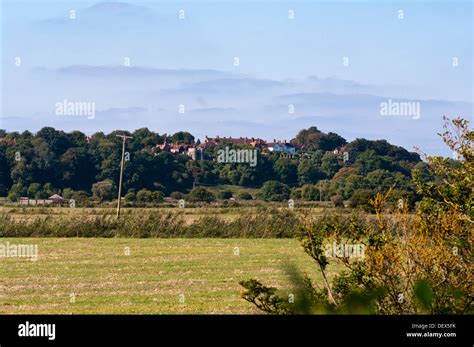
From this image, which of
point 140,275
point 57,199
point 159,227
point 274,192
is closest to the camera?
point 140,275

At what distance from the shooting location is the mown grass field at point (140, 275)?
14844 mm

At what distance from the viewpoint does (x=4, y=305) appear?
1526cm

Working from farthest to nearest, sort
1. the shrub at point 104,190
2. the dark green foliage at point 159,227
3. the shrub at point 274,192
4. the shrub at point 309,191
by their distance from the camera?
the shrub at point 104,190, the shrub at point 274,192, the dark green foliage at point 159,227, the shrub at point 309,191

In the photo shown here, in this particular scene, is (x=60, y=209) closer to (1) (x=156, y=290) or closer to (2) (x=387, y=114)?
(1) (x=156, y=290)

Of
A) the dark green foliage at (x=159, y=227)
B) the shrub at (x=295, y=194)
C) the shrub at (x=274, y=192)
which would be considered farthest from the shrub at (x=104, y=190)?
the shrub at (x=295, y=194)

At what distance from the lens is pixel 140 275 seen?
20750 mm

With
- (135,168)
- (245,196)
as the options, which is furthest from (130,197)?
(245,196)

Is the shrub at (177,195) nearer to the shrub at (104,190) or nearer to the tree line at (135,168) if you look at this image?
the tree line at (135,168)

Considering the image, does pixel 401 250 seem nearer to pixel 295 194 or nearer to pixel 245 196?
pixel 295 194

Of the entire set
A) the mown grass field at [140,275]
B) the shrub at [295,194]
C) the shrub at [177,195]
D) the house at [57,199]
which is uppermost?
the shrub at [295,194]

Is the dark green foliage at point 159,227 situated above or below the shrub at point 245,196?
below

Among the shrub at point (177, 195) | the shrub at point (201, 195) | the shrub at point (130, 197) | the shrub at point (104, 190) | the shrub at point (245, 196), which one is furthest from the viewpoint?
the shrub at point (104, 190)

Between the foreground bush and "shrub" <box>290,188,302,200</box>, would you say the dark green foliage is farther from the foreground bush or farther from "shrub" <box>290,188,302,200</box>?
the foreground bush

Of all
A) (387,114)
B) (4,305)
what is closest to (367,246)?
(387,114)
